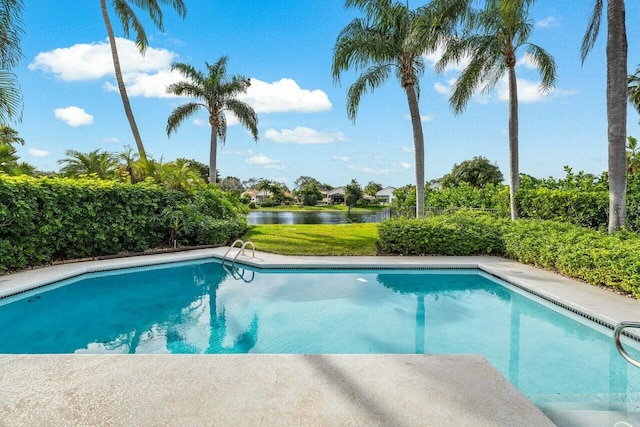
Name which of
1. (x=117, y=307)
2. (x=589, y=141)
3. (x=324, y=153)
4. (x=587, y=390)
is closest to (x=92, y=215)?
(x=117, y=307)

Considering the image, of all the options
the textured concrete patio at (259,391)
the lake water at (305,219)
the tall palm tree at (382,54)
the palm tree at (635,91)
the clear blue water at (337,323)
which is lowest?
the clear blue water at (337,323)

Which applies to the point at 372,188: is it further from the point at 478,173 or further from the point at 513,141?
the point at 513,141

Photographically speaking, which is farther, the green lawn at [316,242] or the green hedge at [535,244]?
the green lawn at [316,242]

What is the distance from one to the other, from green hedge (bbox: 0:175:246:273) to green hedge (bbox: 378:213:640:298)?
6.48 metres

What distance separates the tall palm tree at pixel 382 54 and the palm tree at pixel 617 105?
5115mm

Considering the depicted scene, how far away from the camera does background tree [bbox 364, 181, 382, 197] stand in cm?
7994

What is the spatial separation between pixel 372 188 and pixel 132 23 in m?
68.1

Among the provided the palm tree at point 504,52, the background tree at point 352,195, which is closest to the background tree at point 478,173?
the background tree at point 352,195

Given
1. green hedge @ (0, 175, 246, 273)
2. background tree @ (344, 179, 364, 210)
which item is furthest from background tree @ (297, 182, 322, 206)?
green hedge @ (0, 175, 246, 273)

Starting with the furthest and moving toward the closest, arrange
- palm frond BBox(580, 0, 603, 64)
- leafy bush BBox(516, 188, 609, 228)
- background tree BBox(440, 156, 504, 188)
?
background tree BBox(440, 156, 504, 188)
leafy bush BBox(516, 188, 609, 228)
palm frond BBox(580, 0, 603, 64)

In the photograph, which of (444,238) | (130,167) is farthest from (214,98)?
(444,238)

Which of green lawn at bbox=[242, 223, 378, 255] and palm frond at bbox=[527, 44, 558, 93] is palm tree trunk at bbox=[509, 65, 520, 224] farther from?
green lawn at bbox=[242, 223, 378, 255]

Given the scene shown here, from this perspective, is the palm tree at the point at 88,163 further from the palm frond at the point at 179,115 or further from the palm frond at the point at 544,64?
the palm frond at the point at 544,64

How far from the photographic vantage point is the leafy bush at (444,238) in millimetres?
10289
